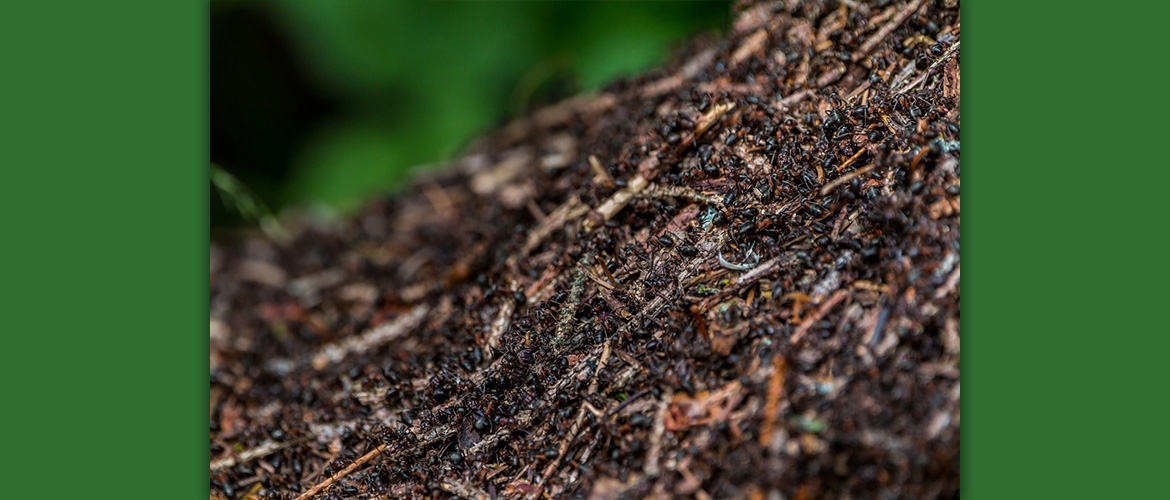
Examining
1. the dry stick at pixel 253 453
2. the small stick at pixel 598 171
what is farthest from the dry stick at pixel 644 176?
the dry stick at pixel 253 453

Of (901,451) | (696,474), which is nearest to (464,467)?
(696,474)

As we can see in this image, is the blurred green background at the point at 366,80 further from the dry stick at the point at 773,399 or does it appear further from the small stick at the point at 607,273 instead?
the dry stick at the point at 773,399

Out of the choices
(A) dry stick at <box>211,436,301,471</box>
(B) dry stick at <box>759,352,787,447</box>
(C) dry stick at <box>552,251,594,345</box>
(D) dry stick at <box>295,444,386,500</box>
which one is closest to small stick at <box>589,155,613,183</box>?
(C) dry stick at <box>552,251,594,345</box>

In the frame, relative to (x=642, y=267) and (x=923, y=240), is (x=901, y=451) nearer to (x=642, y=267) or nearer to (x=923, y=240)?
(x=923, y=240)

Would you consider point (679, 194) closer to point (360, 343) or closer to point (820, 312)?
point (820, 312)

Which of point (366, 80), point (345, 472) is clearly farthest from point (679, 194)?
point (366, 80)

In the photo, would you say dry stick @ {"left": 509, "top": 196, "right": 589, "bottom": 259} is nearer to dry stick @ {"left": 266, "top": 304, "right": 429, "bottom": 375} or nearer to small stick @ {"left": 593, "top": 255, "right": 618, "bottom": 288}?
small stick @ {"left": 593, "top": 255, "right": 618, "bottom": 288}
